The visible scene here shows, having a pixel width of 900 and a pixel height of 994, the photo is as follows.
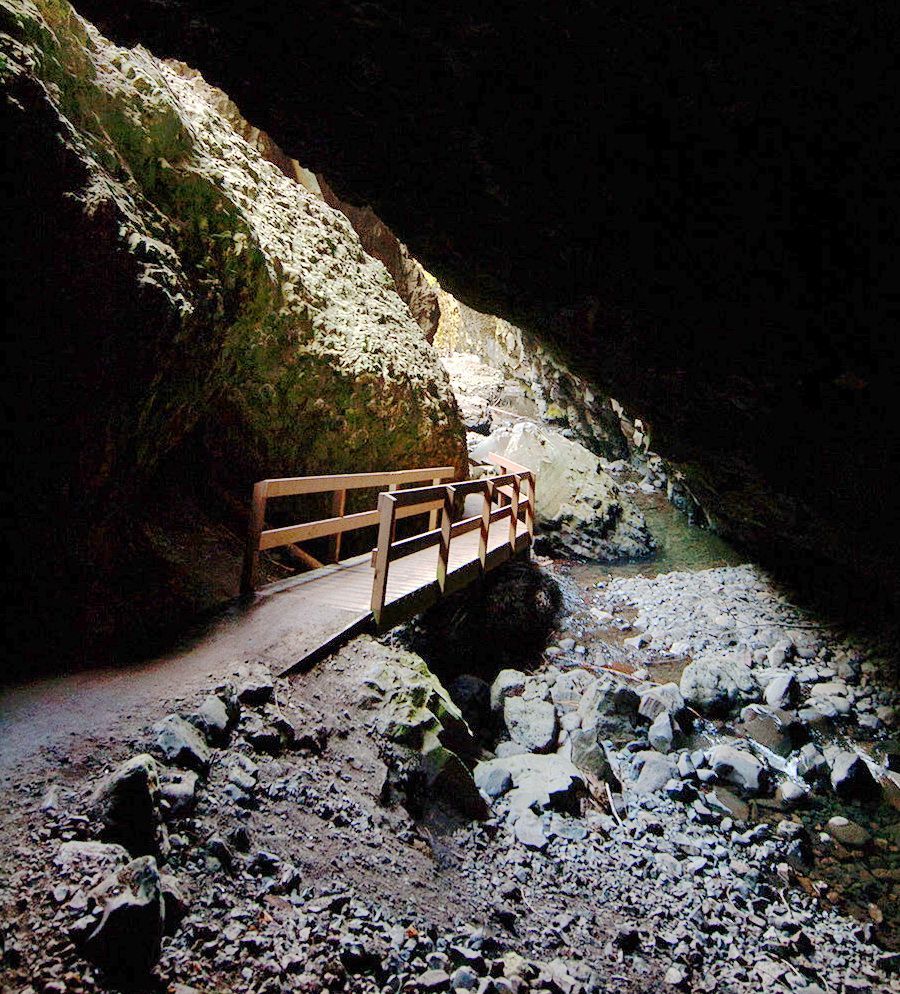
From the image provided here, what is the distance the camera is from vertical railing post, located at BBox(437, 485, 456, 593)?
17.9 ft

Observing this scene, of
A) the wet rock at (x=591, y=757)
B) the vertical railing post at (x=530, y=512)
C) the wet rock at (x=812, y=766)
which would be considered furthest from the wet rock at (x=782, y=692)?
the vertical railing post at (x=530, y=512)

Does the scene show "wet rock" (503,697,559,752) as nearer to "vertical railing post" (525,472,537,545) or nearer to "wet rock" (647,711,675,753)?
"wet rock" (647,711,675,753)

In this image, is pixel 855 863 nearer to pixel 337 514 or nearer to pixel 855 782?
pixel 855 782

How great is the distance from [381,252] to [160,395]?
550 inches

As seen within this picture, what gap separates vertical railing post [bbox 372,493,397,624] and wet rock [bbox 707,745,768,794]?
378 cm

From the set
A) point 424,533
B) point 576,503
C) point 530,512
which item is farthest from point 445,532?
point 576,503

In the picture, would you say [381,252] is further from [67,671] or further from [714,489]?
[67,671]

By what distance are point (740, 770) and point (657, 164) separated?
19.1 feet

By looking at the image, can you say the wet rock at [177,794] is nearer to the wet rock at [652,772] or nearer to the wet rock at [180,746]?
the wet rock at [180,746]

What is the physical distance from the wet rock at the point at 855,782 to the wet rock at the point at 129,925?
19.9 ft

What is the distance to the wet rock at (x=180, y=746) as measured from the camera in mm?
2539

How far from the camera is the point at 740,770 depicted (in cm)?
496

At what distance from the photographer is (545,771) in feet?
14.0

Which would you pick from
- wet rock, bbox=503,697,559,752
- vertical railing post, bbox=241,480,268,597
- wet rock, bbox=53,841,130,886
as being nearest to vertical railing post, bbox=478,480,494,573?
wet rock, bbox=503,697,559,752
